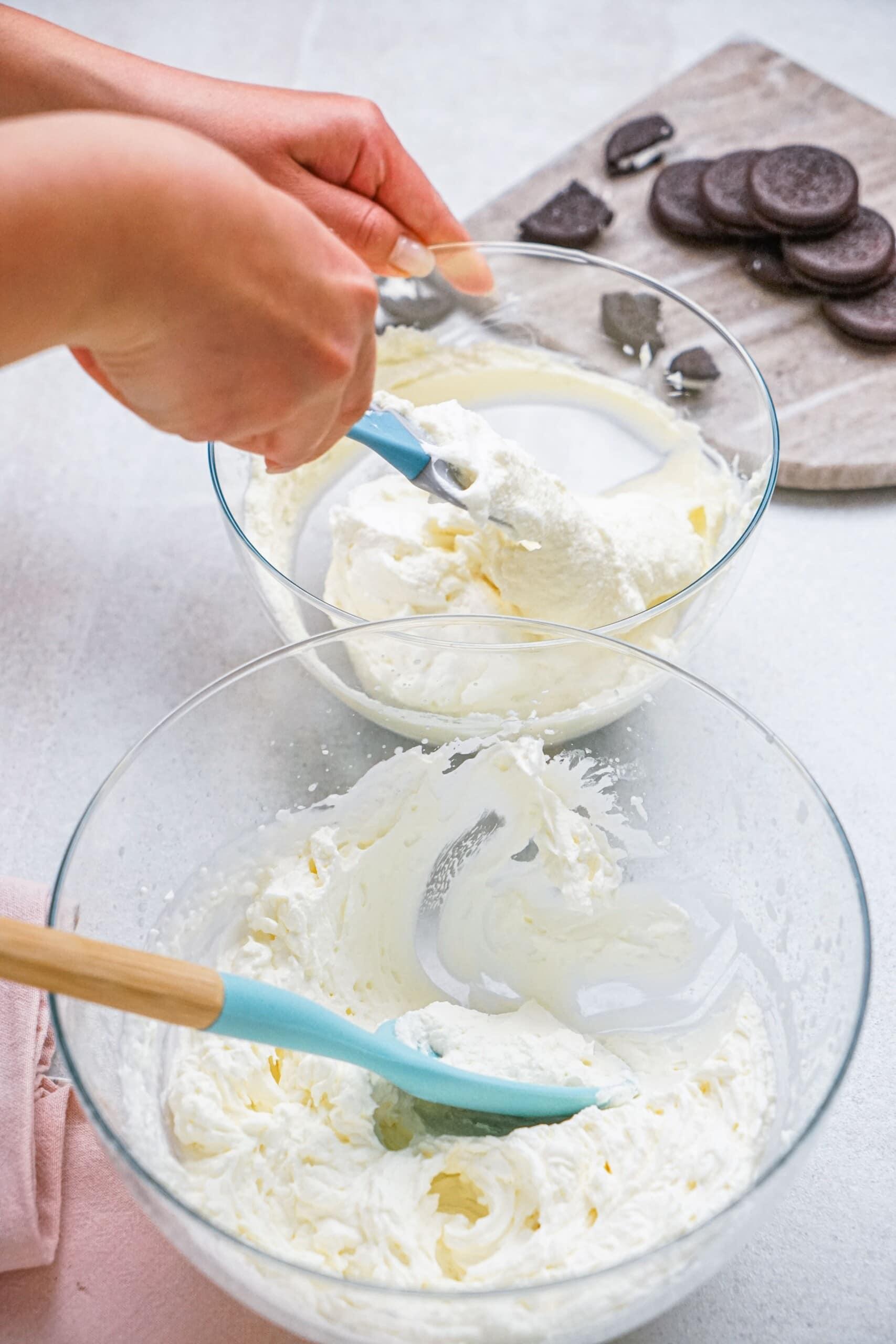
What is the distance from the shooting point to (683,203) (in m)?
1.67

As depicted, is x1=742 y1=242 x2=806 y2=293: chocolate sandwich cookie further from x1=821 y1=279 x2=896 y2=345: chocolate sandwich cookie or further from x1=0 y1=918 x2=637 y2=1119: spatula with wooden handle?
x1=0 y1=918 x2=637 y2=1119: spatula with wooden handle

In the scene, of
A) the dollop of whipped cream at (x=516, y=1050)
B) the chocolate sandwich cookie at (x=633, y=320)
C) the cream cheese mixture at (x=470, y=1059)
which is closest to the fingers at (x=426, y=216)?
the chocolate sandwich cookie at (x=633, y=320)

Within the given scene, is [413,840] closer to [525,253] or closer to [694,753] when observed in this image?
[694,753]

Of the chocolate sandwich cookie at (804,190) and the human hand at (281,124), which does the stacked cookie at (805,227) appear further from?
the human hand at (281,124)

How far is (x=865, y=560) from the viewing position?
4.63ft

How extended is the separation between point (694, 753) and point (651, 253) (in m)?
0.94

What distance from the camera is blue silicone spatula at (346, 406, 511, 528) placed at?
1.10 meters

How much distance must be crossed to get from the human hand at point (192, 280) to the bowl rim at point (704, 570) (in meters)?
0.09

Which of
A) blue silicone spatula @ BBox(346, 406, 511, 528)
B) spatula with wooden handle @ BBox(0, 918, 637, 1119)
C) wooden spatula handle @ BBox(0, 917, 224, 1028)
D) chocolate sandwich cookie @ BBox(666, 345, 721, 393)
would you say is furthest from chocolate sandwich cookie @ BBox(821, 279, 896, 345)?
wooden spatula handle @ BBox(0, 917, 224, 1028)

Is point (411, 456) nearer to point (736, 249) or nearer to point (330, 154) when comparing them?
point (330, 154)

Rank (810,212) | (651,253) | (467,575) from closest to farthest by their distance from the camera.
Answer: (467,575) < (810,212) < (651,253)

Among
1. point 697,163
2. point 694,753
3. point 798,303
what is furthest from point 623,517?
point 697,163

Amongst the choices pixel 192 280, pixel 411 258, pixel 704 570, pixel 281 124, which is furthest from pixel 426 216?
pixel 192 280

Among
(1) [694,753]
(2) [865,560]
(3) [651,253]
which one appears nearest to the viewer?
(1) [694,753]
